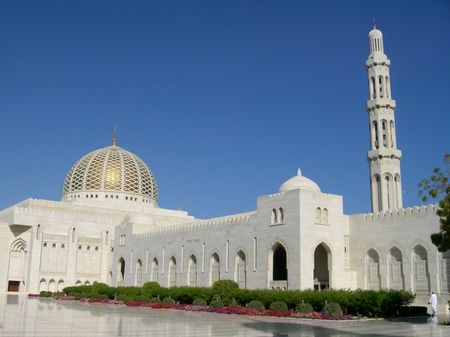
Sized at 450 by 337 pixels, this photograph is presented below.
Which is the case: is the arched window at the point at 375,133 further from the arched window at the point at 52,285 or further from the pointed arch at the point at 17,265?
the pointed arch at the point at 17,265

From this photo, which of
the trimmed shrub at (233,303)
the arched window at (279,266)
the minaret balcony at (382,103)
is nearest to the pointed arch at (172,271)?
the arched window at (279,266)

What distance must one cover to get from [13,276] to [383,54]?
3394 cm

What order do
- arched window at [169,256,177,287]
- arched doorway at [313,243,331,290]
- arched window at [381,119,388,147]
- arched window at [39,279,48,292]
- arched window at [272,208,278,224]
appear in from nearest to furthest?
arched window at [272,208,278,224], arched doorway at [313,243,331,290], arched window at [381,119,388,147], arched window at [169,256,177,287], arched window at [39,279,48,292]

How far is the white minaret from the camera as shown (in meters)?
32.6

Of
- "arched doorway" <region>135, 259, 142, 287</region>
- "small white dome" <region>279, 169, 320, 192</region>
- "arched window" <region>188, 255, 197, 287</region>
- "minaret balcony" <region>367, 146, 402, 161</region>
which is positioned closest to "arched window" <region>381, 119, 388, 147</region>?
"minaret balcony" <region>367, 146, 402, 161</region>

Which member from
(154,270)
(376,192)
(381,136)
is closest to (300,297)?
(376,192)

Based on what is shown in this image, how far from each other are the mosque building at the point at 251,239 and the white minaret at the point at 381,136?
0.07 meters

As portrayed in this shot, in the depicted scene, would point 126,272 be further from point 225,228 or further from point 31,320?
point 31,320

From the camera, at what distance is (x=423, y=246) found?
27594mm

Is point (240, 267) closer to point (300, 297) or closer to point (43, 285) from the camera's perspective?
point (300, 297)

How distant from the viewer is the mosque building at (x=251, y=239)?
28906mm

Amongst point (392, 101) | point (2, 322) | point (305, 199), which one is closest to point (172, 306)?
point (305, 199)

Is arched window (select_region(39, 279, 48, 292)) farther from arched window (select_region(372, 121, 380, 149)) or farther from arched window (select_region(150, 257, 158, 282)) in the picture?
arched window (select_region(372, 121, 380, 149))

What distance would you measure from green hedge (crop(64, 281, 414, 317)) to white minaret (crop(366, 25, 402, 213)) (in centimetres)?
1188
